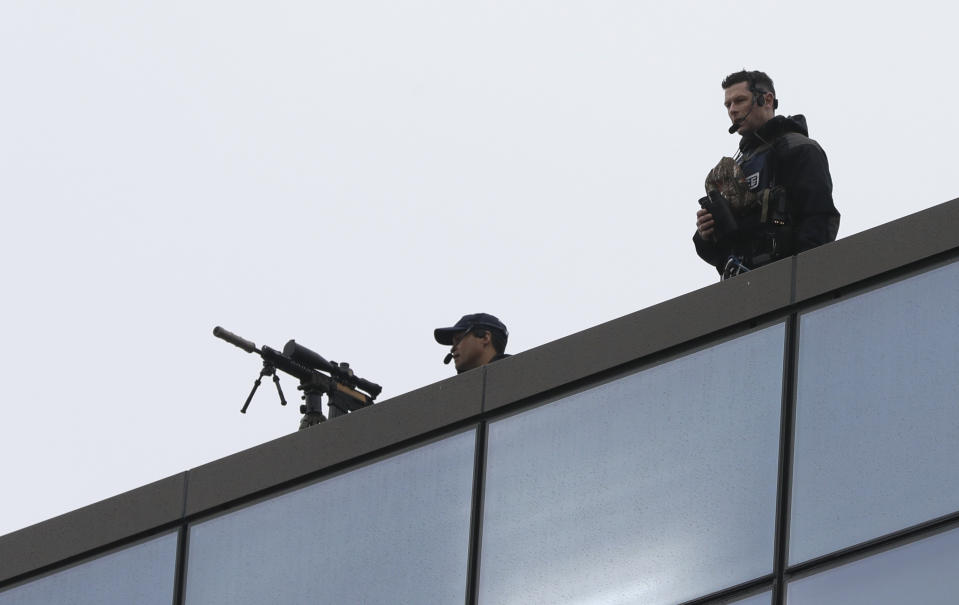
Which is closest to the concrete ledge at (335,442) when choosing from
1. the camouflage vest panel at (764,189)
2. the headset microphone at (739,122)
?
the camouflage vest panel at (764,189)

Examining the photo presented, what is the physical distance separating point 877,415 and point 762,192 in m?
1.68

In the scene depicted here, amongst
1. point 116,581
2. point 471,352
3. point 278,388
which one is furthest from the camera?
point 278,388

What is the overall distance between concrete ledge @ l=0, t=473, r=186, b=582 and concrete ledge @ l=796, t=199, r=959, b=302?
161 inches

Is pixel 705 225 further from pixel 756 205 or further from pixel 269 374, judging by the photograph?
pixel 269 374

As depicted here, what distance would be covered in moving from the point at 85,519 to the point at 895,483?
17.5 feet

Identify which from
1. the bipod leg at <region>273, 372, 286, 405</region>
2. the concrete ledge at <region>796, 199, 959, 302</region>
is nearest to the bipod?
the bipod leg at <region>273, 372, 286, 405</region>

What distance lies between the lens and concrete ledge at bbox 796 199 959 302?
1063cm

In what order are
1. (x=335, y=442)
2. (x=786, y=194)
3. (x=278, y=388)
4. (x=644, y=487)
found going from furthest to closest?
(x=278, y=388) → (x=335, y=442) → (x=786, y=194) → (x=644, y=487)

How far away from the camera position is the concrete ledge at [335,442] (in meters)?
12.1

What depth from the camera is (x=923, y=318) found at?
10688 millimetres

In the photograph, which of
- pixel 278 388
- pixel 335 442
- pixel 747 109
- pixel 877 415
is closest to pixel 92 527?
pixel 335 442

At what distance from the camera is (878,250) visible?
35.5 feet

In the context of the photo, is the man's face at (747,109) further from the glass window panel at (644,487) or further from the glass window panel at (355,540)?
the glass window panel at (355,540)

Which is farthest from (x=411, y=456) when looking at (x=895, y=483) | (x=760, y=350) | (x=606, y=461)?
(x=895, y=483)
